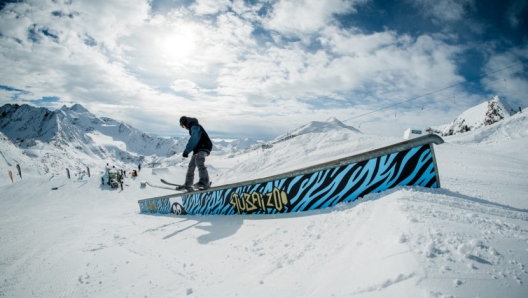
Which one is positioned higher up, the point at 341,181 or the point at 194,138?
the point at 194,138

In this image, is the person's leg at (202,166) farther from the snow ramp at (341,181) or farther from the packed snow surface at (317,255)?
the packed snow surface at (317,255)

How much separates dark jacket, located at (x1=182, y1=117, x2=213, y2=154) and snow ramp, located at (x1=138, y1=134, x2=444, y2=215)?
176cm

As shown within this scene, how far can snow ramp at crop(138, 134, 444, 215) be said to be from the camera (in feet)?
13.5

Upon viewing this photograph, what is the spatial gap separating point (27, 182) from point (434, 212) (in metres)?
36.8

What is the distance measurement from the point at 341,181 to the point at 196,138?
4690 millimetres

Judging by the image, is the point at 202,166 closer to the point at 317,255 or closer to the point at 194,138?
the point at 194,138

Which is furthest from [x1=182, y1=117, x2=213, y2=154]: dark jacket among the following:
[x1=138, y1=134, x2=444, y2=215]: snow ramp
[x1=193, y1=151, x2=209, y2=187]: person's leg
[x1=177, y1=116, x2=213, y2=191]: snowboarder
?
[x1=138, y1=134, x2=444, y2=215]: snow ramp

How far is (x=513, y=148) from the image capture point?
16.2 meters

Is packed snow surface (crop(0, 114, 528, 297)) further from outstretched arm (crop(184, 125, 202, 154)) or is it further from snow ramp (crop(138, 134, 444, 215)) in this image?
outstretched arm (crop(184, 125, 202, 154))

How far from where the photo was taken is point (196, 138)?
7109 millimetres

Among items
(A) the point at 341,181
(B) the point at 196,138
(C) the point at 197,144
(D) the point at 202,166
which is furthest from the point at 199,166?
(A) the point at 341,181

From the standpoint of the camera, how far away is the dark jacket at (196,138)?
7086 millimetres

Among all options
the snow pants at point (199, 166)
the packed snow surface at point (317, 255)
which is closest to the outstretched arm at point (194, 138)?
the snow pants at point (199, 166)

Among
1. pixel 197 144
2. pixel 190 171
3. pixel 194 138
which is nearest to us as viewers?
pixel 194 138
